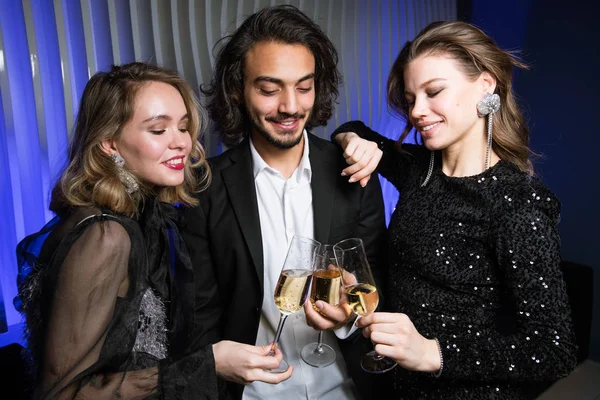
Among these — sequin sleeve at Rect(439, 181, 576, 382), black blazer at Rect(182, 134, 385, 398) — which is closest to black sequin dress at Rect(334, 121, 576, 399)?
sequin sleeve at Rect(439, 181, 576, 382)

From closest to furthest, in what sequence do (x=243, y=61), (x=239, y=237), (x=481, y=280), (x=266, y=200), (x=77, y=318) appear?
1. (x=77, y=318)
2. (x=481, y=280)
3. (x=239, y=237)
4. (x=266, y=200)
5. (x=243, y=61)

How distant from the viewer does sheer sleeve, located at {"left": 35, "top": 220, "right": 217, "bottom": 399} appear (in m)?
1.24

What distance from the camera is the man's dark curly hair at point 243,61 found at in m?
1.99

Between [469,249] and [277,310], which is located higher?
[469,249]

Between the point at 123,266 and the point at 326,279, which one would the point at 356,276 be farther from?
the point at 123,266

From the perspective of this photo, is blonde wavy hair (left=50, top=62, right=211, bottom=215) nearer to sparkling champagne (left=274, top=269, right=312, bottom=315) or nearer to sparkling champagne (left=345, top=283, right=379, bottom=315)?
sparkling champagne (left=274, top=269, right=312, bottom=315)

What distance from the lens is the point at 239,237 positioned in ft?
5.94

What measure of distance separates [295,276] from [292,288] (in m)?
0.04

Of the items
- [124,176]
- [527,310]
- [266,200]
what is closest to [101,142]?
[124,176]

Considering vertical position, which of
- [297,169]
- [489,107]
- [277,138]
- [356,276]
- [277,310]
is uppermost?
[489,107]

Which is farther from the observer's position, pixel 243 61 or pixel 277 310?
pixel 243 61

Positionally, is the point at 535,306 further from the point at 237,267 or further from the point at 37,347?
the point at 37,347

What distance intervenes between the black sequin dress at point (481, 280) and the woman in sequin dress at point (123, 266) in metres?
0.56

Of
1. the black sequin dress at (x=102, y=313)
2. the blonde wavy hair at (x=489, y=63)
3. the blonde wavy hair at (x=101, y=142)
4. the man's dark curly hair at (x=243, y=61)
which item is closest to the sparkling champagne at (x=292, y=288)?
the black sequin dress at (x=102, y=313)
